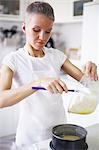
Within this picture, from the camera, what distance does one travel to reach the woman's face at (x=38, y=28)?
0.86 metres

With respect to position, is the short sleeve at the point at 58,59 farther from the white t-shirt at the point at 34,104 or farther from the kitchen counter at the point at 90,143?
the kitchen counter at the point at 90,143

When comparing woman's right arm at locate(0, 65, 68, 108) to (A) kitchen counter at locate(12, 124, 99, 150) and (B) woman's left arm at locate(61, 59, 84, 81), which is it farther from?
(B) woman's left arm at locate(61, 59, 84, 81)

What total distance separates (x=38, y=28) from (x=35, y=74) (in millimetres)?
185

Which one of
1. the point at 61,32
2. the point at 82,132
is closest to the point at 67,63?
the point at 82,132

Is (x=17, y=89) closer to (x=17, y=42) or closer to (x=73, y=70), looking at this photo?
(x=73, y=70)

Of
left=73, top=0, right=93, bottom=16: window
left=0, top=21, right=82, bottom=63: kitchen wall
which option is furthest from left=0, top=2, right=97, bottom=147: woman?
left=0, top=21, right=82, bottom=63: kitchen wall

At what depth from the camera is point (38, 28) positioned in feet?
2.84

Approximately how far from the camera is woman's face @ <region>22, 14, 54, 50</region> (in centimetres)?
86

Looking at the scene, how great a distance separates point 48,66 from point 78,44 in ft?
6.45

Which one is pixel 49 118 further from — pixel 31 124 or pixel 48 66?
pixel 48 66

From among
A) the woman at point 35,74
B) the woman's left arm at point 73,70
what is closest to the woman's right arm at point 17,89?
the woman at point 35,74

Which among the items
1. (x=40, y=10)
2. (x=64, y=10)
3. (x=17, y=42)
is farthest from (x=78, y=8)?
(x=40, y=10)

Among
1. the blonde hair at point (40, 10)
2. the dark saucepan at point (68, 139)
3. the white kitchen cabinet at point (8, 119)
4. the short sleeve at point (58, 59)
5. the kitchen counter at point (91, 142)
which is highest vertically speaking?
the blonde hair at point (40, 10)

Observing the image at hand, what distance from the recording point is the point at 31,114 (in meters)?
0.93
